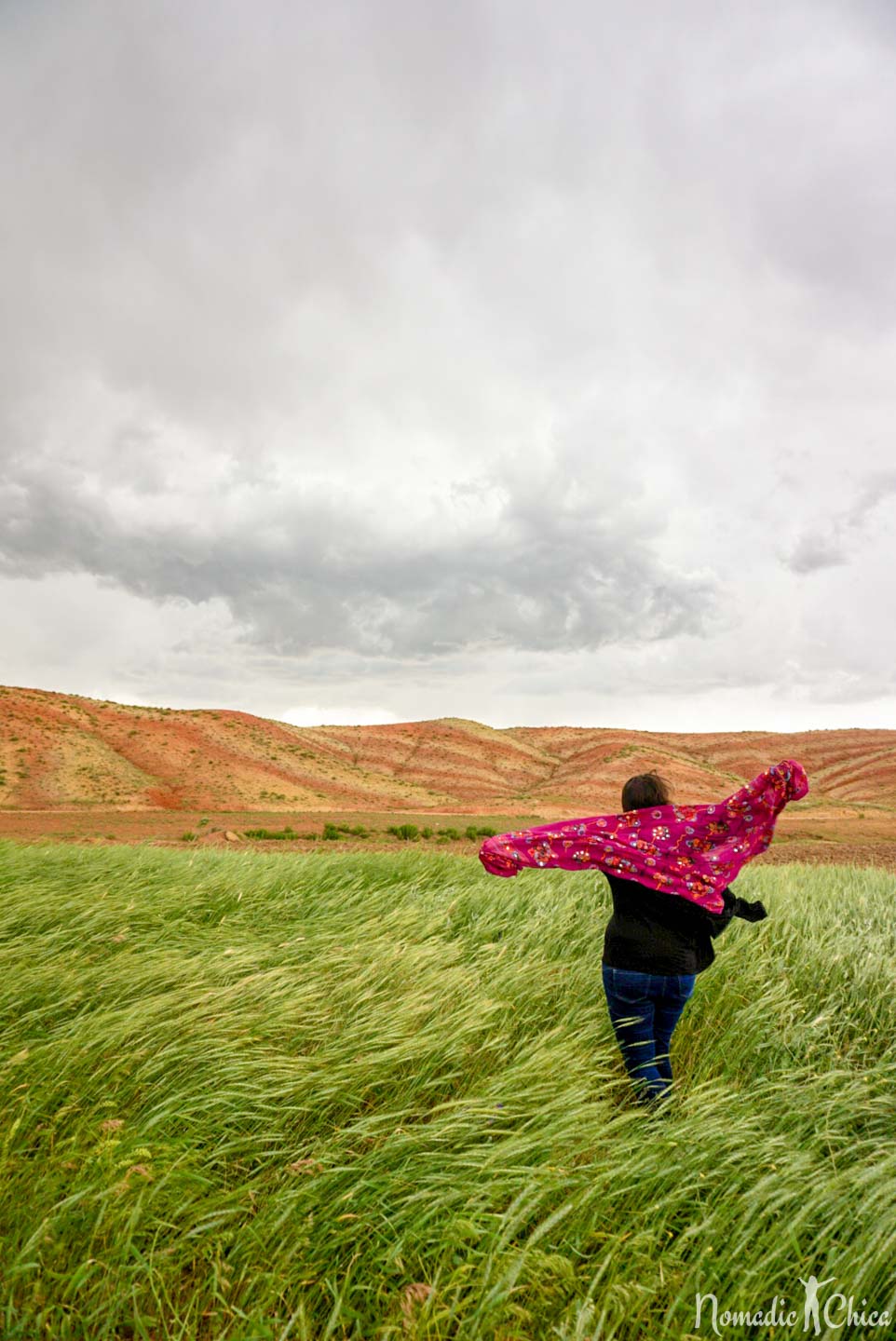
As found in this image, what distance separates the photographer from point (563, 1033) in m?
4.16

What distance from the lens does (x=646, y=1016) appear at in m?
3.69

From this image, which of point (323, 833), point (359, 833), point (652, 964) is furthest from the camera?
point (323, 833)

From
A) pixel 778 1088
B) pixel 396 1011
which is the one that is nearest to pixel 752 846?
pixel 778 1088

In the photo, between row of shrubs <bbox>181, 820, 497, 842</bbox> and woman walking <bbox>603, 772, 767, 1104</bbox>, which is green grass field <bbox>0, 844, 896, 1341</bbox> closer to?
woman walking <bbox>603, 772, 767, 1104</bbox>

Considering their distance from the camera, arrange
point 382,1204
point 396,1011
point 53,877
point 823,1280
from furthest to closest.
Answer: point 53,877 → point 396,1011 → point 382,1204 → point 823,1280

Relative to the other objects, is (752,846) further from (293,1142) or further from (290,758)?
(290,758)

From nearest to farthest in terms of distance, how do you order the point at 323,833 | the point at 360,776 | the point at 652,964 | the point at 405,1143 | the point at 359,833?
the point at 405,1143 < the point at 652,964 < the point at 359,833 < the point at 323,833 < the point at 360,776

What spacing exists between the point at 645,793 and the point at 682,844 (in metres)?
0.34

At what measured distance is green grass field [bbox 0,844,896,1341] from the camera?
2283 mm

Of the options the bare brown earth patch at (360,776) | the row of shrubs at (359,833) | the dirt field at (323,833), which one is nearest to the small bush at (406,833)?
the row of shrubs at (359,833)

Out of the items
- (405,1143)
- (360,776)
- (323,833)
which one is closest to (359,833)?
(323,833)

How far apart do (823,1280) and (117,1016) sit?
138 inches

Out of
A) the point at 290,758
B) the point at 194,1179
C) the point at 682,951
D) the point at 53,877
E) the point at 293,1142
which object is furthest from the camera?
the point at 290,758

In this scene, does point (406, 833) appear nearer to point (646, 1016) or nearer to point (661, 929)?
point (646, 1016)
